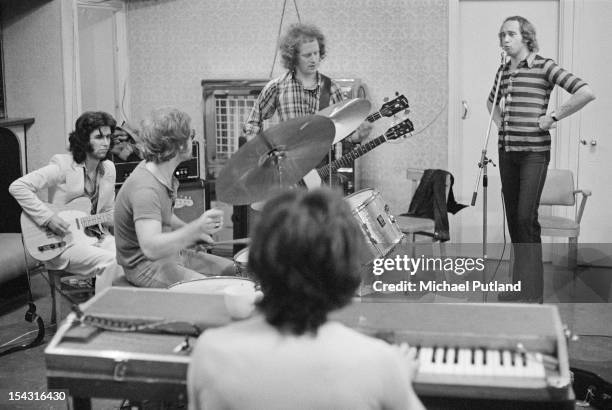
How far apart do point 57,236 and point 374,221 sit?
1.60 m

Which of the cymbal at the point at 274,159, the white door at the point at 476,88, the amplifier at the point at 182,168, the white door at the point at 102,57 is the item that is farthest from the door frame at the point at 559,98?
the cymbal at the point at 274,159

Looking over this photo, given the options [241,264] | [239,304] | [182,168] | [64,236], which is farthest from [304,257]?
[182,168]

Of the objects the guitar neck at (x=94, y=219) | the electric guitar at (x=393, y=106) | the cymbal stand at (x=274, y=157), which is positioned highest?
the electric guitar at (x=393, y=106)

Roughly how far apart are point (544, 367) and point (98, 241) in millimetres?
2991

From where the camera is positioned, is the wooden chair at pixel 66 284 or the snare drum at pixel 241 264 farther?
the wooden chair at pixel 66 284

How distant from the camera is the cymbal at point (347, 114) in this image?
4059mm

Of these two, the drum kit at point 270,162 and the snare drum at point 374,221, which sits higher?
the drum kit at point 270,162

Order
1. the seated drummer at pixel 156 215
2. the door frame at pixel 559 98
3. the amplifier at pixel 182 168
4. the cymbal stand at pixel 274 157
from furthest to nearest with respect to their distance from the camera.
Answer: the door frame at pixel 559 98
the amplifier at pixel 182 168
the cymbal stand at pixel 274 157
the seated drummer at pixel 156 215

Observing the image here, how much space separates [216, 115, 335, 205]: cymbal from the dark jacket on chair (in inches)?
70.7

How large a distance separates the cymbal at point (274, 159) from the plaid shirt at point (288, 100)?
4.21 feet

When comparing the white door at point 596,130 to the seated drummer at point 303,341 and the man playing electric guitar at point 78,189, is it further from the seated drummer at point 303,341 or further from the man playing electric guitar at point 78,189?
the seated drummer at point 303,341

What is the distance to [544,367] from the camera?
191 cm

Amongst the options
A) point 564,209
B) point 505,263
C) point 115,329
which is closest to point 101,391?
point 115,329

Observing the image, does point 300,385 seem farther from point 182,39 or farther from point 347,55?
point 182,39
